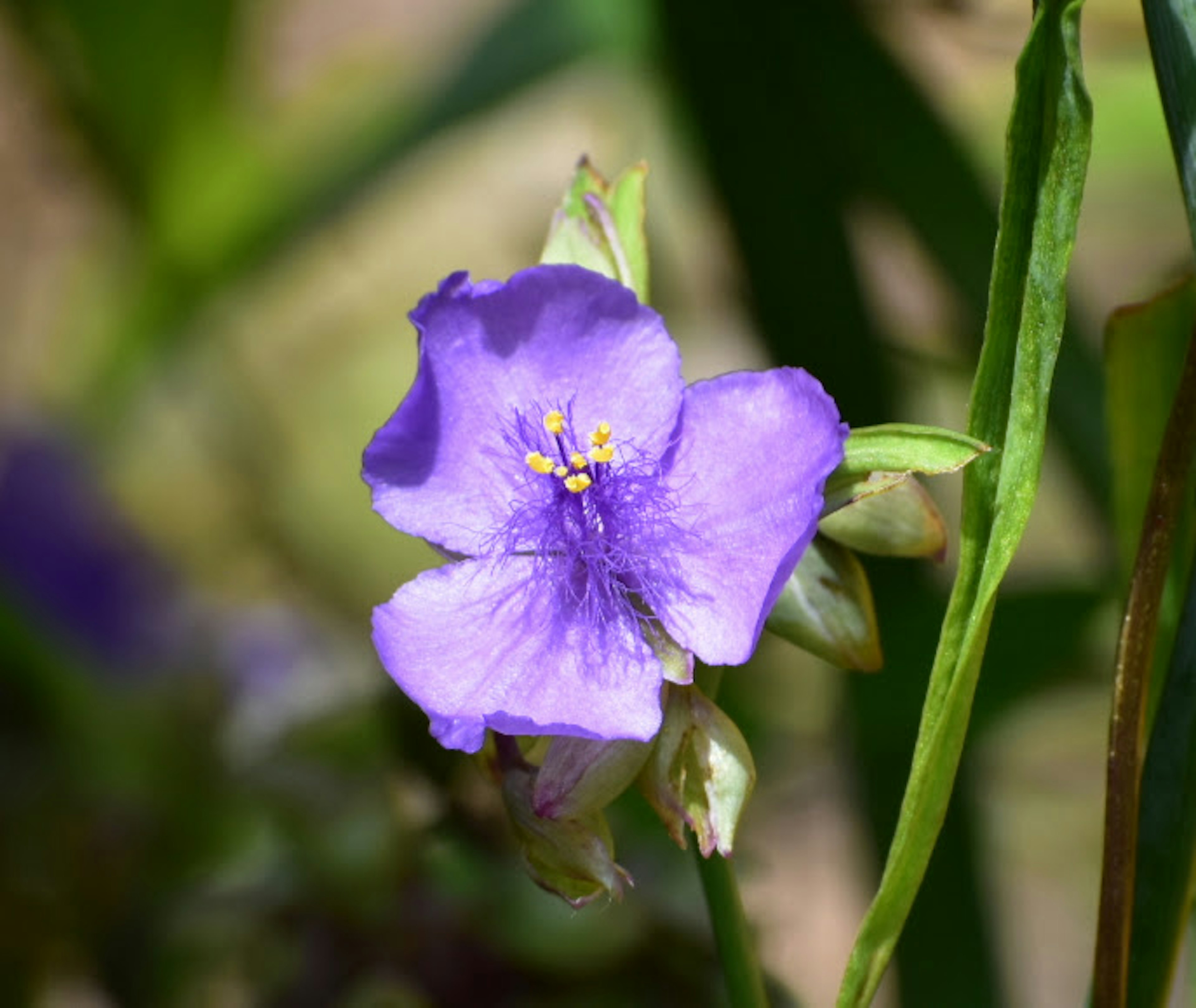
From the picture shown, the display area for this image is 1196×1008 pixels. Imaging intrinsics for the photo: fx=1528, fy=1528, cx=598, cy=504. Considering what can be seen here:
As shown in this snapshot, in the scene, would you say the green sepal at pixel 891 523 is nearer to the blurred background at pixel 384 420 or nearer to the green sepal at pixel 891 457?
the green sepal at pixel 891 457

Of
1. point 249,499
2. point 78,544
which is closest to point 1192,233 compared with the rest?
point 78,544

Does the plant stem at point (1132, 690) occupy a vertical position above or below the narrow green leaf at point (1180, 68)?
below

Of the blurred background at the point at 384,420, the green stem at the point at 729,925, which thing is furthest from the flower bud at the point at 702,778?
the blurred background at the point at 384,420

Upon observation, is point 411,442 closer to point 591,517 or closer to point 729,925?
point 591,517

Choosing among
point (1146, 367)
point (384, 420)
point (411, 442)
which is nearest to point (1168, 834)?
point (1146, 367)

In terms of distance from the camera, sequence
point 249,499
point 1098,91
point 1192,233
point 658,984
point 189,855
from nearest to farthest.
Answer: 1. point 1192,233
2. point 658,984
3. point 189,855
4. point 1098,91
5. point 249,499

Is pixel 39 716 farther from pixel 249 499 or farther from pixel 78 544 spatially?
pixel 249 499
